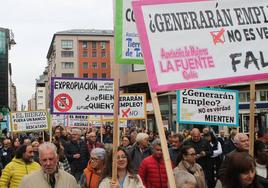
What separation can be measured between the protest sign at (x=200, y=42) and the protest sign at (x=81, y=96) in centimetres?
635

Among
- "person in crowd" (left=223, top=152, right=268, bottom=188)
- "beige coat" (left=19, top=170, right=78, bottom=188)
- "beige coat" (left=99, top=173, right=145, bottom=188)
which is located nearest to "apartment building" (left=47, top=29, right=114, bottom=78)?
"beige coat" (left=99, top=173, right=145, bottom=188)

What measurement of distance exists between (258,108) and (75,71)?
80.0 meters

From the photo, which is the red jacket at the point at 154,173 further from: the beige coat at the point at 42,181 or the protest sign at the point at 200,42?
the protest sign at the point at 200,42

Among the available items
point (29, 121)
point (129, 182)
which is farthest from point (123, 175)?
point (29, 121)

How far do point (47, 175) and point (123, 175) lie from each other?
3.11 ft

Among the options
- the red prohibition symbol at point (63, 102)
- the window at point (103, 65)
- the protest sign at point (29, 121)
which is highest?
the window at point (103, 65)

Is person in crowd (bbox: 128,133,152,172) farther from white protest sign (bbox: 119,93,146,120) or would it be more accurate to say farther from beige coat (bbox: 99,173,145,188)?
white protest sign (bbox: 119,93,146,120)

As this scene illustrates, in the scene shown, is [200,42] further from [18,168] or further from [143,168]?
[18,168]

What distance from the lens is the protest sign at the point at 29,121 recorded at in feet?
56.4

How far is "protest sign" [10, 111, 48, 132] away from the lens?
17.2 meters

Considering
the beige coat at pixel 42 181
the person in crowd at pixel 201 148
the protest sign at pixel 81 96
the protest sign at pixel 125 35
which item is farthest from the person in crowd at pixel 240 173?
the protest sign at pixel 81 96

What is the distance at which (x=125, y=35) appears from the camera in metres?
6.13

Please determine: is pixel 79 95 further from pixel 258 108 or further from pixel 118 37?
pixel 258 108

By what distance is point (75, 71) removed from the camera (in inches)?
4574
